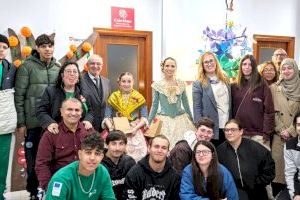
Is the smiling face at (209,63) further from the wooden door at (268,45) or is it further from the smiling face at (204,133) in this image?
the wooden door at (268,45)

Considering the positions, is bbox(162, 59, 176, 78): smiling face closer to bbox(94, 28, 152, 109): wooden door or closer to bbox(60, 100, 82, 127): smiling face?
bbox(60, 100, 82, 127): smiling face

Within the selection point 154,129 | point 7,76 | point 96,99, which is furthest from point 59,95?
point 154,129

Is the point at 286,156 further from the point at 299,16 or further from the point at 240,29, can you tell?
the point at 299,16

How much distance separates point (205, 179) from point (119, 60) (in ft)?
9.46

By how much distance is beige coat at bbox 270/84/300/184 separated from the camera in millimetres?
3598

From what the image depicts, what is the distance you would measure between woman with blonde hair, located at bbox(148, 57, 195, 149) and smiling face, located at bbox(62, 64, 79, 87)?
1.06 m

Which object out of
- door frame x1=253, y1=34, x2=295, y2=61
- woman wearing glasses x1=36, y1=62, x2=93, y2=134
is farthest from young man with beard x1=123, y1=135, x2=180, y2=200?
door frame x1=253, y1=34, x2=295, y2=61

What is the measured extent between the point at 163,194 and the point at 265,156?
100 cm

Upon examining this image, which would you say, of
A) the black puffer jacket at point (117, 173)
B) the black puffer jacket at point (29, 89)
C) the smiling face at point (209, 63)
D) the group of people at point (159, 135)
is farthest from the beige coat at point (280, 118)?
the black puffer jacket at point (29, 89)

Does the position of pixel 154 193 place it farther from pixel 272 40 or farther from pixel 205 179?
pixel 272 40

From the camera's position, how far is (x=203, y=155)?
A: 9.05 ft

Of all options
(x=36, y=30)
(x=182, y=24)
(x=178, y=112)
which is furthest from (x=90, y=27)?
(x=178, y=112)

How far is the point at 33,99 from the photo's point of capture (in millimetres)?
3217

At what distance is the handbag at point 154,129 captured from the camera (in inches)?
145
